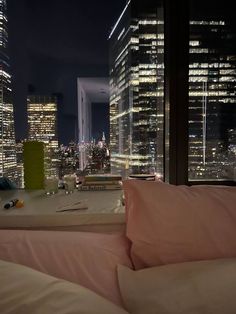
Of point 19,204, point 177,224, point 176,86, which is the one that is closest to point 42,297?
point 177,224

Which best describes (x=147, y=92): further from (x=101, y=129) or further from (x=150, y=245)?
(x=150, y=245)

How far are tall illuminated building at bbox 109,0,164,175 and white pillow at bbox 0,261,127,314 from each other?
1332 mm

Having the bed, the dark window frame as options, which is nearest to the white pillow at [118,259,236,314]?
the bed

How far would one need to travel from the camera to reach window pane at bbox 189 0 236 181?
1855 mm

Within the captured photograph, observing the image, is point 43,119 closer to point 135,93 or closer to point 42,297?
point 135,93

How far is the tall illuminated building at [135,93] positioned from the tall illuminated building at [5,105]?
703mm

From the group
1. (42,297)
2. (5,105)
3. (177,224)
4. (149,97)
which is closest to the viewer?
(42,297)

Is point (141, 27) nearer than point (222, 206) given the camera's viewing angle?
No

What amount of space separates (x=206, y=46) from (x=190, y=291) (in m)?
1.67

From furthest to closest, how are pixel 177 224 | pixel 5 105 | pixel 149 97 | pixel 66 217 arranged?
pixel 149 97
pixel 5 105
pixel 66 217
pixel 177 224

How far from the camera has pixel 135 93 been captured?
6.64 ft

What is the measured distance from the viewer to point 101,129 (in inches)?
79.7

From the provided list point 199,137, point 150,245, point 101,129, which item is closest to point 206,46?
point 199,137

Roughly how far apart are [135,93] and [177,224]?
134 cm
